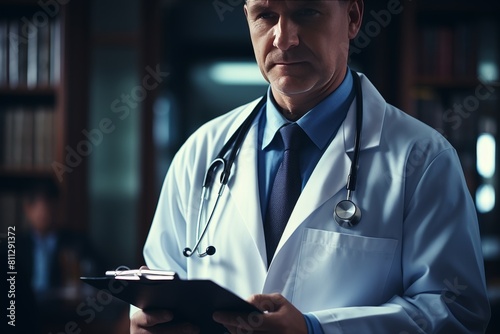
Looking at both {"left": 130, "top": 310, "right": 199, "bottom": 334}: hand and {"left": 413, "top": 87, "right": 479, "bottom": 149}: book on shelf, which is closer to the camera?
{"left": 130, "top": 310, "right": 199, "bottom": 334}: hand

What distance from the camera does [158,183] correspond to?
3.69 metres

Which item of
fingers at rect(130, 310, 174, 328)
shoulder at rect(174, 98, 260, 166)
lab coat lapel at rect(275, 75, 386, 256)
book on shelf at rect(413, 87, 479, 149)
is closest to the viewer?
fingers at rect(130, 310, 174, 328)

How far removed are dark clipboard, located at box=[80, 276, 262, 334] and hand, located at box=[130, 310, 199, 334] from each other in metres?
0.01

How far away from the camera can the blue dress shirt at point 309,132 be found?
52.0 inches

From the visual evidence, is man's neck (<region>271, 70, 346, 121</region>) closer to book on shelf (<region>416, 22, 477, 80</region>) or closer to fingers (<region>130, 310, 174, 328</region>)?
fingers (<region>130, 310, 174, 328</region>)

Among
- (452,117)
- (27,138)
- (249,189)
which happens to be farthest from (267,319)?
(27,138)

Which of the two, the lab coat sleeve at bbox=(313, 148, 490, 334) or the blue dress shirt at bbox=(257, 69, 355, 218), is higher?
the blue dress shirt at bbox=(257, 69, 355, 218)

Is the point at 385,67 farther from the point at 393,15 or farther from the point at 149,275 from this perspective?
the point at 149,275

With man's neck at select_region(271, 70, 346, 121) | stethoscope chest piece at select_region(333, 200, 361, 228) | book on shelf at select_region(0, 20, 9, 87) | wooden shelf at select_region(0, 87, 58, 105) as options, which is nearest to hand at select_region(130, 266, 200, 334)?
stethoscope chest piece at select_region(333, 200, 361, 228)

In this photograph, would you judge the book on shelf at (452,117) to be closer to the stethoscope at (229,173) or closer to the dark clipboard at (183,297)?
the stethoscope at (229,173)

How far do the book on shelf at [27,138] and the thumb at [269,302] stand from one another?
9.14 ft

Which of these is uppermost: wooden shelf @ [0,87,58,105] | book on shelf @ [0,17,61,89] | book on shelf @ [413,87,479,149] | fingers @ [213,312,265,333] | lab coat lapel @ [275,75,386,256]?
book on shelf @ [0,17,61,89]

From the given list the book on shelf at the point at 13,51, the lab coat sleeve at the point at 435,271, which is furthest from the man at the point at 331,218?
the book on shelf at the point at 13,51

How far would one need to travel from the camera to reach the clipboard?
1.00 meters
